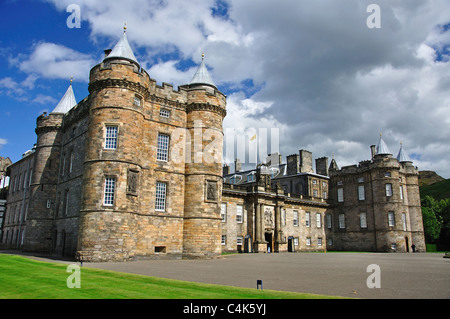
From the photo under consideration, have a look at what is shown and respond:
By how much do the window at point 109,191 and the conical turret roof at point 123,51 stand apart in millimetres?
9173

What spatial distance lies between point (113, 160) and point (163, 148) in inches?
212

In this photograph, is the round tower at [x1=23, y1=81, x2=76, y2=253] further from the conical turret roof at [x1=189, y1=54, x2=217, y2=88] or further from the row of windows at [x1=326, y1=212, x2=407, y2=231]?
the row of windows at [x1=326, y1=212, x2=407, y2=231]

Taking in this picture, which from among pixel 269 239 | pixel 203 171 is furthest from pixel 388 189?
pixel 203 171

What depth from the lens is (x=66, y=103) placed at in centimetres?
3625

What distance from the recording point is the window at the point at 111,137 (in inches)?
938

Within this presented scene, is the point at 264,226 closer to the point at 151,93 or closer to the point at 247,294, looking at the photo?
the point at 151,93

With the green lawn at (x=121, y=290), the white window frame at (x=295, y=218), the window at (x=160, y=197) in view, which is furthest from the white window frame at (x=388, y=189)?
the green lawn at (x=121, y=290)

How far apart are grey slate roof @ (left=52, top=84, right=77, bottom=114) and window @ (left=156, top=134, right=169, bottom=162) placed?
1361 cm

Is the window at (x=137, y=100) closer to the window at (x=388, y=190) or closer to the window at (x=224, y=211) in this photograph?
the window at (x=224, y=211)

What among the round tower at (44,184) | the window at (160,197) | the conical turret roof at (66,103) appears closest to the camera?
the window at (160,197)

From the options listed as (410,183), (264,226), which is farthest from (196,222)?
(410,183)

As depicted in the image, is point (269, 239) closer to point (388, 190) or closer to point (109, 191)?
point (388, 190)

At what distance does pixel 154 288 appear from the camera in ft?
33.1

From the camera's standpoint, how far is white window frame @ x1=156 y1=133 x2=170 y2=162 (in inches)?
1089
